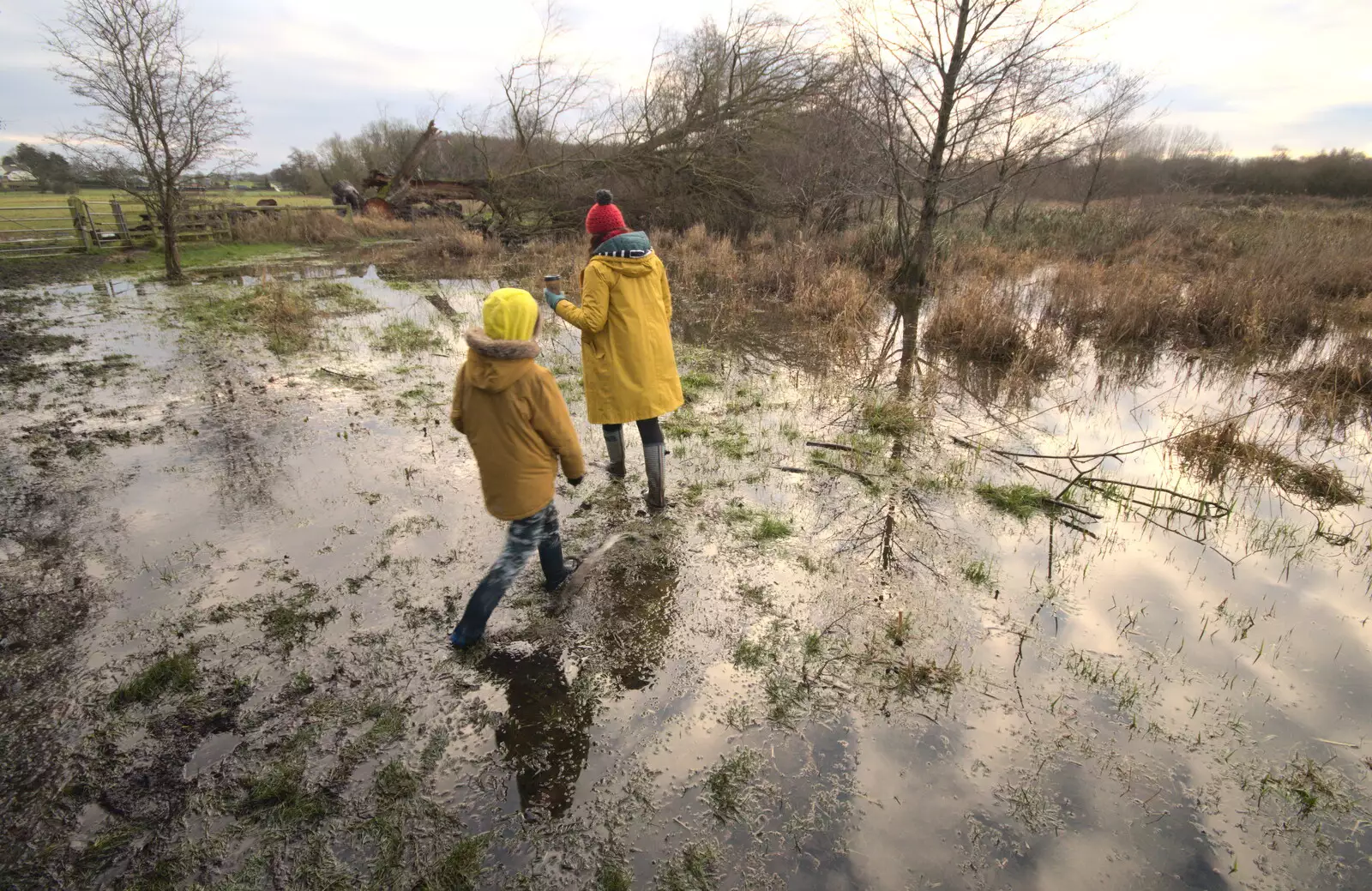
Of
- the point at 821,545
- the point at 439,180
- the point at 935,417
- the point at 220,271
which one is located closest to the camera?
the point at 821,545

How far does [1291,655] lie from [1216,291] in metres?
8.58

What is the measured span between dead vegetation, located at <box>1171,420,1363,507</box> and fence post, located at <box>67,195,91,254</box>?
78.7 ft

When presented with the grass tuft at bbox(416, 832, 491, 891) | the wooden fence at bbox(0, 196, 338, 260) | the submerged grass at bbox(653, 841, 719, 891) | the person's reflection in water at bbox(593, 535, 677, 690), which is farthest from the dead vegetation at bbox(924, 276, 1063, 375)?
the wooden fence at bbox(0, 196, 338, 260)

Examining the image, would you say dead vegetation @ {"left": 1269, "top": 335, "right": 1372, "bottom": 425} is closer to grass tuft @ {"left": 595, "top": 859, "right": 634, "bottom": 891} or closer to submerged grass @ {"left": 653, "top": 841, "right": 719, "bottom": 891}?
submerged grass @ {"left": 653, "top": 841, "right": 719, "bottom": 891}

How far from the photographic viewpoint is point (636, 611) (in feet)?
11.0

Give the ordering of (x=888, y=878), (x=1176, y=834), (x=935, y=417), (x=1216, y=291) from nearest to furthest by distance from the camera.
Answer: (x=888, y=878) → (x=1176, y=834) → (x=935, y=417) → (x=1216, y=291)

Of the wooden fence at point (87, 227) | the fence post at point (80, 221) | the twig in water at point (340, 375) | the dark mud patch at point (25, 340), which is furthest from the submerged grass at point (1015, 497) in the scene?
the fence post at point (80, 221)

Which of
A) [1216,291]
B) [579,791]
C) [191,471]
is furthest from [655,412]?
[1216,291]

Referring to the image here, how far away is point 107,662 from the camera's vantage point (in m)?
2.88

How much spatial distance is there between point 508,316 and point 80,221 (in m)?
21.6

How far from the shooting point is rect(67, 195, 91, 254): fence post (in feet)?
52.6

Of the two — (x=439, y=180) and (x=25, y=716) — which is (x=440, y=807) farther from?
(x=439, y=180)

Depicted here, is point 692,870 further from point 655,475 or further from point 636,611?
point 655,475

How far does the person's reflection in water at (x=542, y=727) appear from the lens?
2.33 meters
